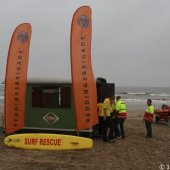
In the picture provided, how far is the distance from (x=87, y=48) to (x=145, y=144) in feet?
11.7

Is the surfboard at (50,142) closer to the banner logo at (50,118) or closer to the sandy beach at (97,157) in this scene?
the sandy beach at (97,157)

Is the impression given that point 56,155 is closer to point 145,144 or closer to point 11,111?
point 11,111

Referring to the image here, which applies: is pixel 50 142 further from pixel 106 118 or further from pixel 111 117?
pixel 111 117

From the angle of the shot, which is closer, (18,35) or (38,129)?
(18,35)

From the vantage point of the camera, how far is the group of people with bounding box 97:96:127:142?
1096cm

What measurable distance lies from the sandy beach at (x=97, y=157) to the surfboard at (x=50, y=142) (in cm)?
23

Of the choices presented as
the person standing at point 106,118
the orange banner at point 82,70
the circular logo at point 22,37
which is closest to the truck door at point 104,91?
the person standing at point 106,118

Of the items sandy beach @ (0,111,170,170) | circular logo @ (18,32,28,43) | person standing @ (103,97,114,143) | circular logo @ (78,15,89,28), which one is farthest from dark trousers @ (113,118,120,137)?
circular logo @ (18,32,28,43)

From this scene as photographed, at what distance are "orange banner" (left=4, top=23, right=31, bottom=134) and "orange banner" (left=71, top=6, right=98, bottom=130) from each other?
67.6 inches

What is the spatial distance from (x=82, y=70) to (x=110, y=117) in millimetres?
1953

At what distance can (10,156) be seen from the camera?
8.61m

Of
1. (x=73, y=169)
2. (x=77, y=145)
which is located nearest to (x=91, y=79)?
(x=77, y=145)

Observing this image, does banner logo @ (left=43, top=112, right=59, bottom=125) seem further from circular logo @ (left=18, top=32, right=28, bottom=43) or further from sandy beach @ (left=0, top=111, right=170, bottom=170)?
circular logo @ (left=18, top=32, right=28, bottom=43)

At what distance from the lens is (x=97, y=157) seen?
873 centimetres
